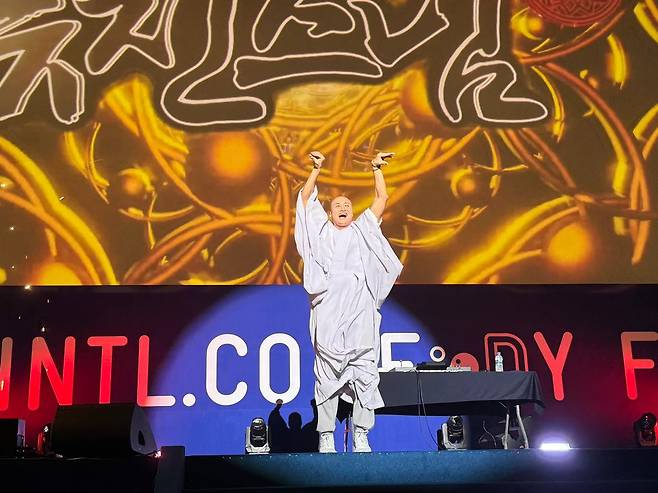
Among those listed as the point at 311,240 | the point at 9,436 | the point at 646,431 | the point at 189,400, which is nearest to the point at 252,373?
the point at 189,400

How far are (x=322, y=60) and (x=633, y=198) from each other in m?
2.63

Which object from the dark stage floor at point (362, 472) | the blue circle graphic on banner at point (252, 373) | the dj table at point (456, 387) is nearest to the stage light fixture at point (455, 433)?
the blue circle graphic on banner at point (252, 373)

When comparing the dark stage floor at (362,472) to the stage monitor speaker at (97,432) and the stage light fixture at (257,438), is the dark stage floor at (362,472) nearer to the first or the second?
the stage monitor speaker at (97,432)

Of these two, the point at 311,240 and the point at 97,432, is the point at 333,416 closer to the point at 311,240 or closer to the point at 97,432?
the point at 311,240

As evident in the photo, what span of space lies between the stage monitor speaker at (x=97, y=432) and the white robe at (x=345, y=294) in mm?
1526

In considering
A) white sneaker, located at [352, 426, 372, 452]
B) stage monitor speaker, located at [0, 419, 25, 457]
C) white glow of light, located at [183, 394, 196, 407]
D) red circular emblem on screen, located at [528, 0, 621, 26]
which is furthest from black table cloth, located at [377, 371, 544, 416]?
red circular emblem on screen, located at [528, 0, 621, 26]

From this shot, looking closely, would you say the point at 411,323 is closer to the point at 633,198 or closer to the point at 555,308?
the point at 555,308

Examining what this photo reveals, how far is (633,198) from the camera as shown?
659 centimetres

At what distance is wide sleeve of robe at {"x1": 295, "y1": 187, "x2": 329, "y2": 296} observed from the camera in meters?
5.06

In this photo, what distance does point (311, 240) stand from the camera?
16.8 ft

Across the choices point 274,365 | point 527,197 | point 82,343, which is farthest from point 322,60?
point 82,343

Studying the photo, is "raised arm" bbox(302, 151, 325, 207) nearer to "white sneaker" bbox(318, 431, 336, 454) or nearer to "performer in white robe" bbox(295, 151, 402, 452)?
"performer in white robe" bbox(295, 151, 402, 452)

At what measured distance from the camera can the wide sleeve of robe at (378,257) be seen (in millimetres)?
5105

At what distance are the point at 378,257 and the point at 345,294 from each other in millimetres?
319
